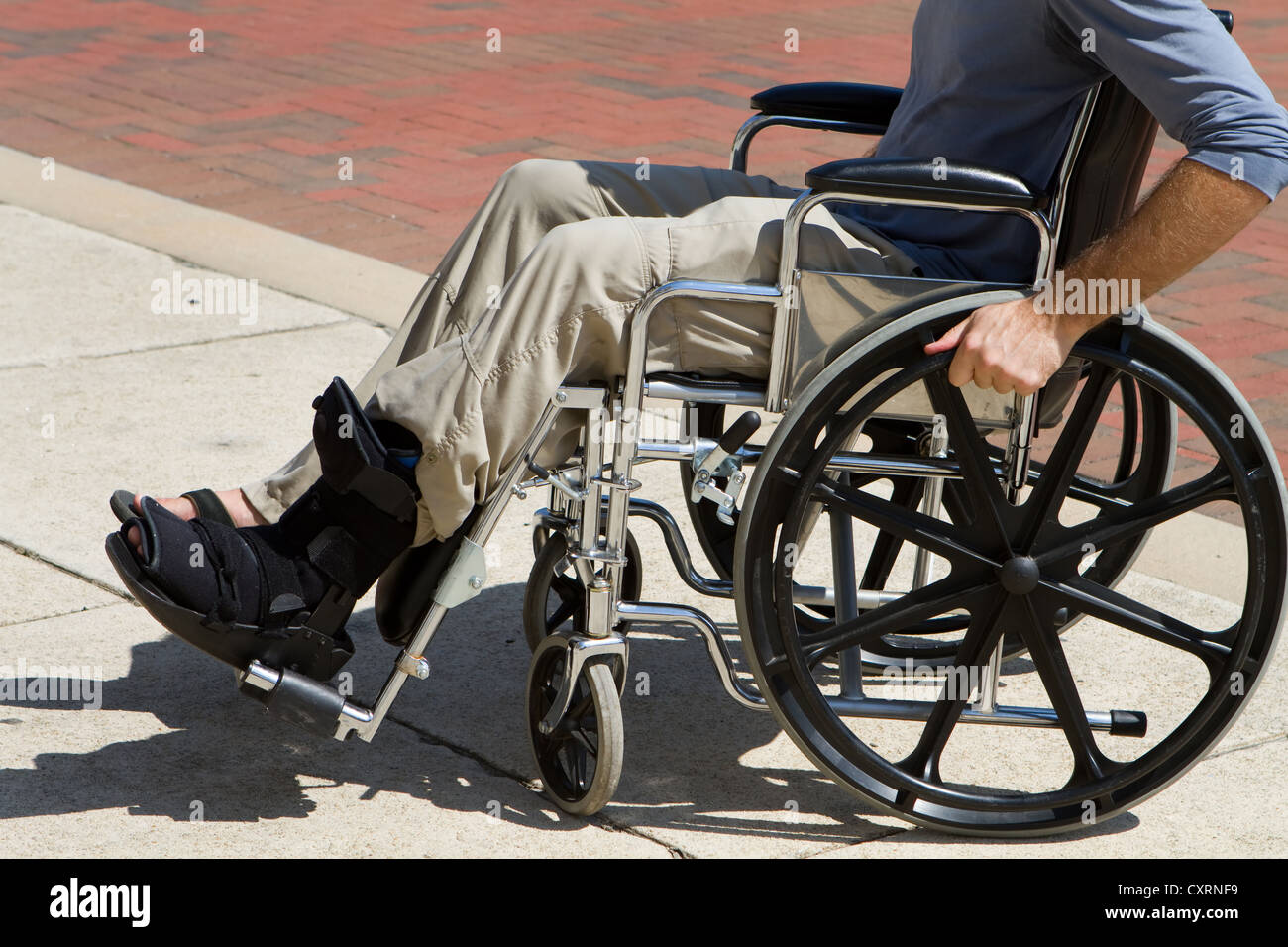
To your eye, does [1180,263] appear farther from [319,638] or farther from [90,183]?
[90,183]

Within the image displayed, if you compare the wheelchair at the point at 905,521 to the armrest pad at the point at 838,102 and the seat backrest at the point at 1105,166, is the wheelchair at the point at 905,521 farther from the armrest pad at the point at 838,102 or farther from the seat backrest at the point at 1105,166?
the armrest pad at the point at 838,102

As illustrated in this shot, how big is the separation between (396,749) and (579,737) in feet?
1.10

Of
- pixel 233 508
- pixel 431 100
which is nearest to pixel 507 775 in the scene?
pixel 233 508

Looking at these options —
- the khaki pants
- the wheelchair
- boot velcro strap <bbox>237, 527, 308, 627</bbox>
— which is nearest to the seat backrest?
the wheelchair

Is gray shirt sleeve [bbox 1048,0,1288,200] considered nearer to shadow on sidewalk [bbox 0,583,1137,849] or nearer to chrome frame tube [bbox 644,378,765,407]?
chrome frame tube [bbox 644,378,765,407]

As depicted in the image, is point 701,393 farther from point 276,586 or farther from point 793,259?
point 276,586

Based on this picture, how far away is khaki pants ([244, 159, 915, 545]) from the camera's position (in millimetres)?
2121

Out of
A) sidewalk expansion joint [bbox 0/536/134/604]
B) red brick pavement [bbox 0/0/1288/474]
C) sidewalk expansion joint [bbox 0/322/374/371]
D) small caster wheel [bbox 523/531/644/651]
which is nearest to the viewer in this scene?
small caster wheel [bbox 523/531/644/651]

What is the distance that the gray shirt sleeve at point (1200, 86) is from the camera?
1996 mm

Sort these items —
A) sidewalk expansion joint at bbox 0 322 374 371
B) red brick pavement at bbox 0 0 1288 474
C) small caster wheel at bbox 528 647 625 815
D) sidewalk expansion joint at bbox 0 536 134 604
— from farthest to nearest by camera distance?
red brick pavement at bbox 0 0 1288 474, sidewalk expansion joint at bbox 0 322 374 371, sidewalk expansion joint at bbox 0 536 134 604, small caster wheel at bbox 528 647 625 815

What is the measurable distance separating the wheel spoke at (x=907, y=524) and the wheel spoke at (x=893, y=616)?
40 millimetres

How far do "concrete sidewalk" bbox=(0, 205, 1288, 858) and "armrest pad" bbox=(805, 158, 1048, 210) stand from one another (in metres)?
0.91

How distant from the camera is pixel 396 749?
2469mm
